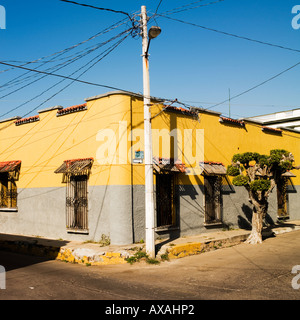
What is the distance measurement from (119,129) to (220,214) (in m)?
6.01

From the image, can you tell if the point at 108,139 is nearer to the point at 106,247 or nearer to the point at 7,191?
the point at 106,247

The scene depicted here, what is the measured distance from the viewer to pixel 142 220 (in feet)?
36.1

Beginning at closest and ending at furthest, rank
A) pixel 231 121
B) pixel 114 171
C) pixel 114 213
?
pixel 114 213
pixel 114 171
pixel 231 121

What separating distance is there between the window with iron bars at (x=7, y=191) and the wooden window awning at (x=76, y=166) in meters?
3.55

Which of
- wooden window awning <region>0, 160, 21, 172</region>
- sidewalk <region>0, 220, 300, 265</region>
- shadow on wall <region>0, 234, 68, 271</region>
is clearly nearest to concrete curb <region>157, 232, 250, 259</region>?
sidewalk <region>0, 220, 300, 265</region>

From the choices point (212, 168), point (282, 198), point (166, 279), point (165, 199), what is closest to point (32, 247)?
A: point (165, 199)

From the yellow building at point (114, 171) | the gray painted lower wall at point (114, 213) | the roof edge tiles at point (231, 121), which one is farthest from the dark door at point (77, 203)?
the roof edge tiles at point (231, 121)

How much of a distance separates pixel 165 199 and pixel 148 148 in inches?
110

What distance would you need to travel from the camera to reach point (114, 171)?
10.7m

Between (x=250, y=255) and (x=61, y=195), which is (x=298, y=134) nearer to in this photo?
(x=250, y=255)

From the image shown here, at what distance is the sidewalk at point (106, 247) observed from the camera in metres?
9.61

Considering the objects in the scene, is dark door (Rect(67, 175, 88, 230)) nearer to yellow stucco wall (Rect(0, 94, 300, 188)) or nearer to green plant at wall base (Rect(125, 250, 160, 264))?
yellow stucco wall (Rect(0, 94, 300, 188))

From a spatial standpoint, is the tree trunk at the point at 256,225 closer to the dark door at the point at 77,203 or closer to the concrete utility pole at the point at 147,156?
the concrete utility pole at the point at 147,156

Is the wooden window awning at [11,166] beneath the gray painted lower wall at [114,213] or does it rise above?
above
